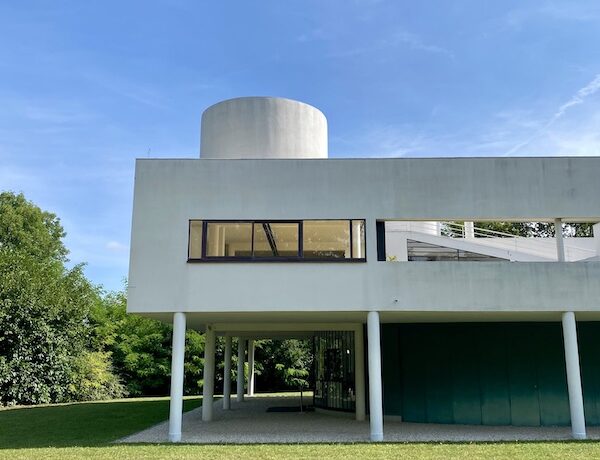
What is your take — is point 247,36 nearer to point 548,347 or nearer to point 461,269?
point 461,269

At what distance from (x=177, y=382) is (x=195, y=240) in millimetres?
3300

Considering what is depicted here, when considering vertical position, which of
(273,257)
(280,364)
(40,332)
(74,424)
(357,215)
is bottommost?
(74,424)

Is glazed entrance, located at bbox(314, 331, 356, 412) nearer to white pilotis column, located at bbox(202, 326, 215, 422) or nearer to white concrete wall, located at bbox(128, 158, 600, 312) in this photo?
white pilotis column, located at bbox(202, 326, 215, 422)

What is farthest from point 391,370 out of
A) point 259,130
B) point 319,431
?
point 259,130

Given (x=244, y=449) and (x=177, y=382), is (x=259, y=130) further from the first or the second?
(x=244, y=449)

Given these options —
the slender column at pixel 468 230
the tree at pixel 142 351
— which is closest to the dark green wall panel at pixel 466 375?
the slender column at pixel 468 230

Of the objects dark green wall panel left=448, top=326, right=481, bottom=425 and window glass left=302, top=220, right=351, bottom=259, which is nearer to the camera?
window glass left=302, top=220, right=351, bottom=259

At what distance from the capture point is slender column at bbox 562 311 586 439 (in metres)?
13.2

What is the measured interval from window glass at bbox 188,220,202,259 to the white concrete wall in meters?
0.18

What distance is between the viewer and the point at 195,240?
14.1 meters

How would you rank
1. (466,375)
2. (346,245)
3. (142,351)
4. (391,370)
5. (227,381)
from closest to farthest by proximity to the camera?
(346,245), (466,375), (391,370), (227,381), (142,351)

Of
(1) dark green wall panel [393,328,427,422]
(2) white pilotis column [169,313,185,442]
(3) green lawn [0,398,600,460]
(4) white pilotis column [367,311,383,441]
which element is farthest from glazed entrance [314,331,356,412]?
(2) white pilotis column [169,313,185,442]

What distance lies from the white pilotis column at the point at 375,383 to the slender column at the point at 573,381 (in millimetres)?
4344

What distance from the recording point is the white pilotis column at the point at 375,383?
13.1 metres
